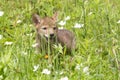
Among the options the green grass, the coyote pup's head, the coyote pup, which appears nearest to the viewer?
the green grass

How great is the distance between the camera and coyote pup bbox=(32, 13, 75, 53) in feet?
24.5

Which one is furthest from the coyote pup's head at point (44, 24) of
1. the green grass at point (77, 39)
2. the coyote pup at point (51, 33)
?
the green grass at point (77, 39)

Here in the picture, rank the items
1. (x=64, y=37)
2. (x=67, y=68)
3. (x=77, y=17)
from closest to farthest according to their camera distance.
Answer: (x=67, y=68)
(x=64, y=37)
(x=77, y=17)

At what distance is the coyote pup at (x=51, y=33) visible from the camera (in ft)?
24.5

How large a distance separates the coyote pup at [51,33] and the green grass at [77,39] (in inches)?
4.9

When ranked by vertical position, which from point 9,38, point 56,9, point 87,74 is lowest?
point 87,74

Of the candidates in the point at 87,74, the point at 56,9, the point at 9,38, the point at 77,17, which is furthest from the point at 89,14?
the point at 87,74

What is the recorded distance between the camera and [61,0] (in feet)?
30.9

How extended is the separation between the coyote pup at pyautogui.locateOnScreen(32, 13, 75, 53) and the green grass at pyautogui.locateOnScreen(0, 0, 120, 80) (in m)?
0.12

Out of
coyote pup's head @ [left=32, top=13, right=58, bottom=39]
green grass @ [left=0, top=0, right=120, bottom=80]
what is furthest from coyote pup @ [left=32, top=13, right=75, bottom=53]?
green grass @ [left=0, top=0, right=120, bottom=80]

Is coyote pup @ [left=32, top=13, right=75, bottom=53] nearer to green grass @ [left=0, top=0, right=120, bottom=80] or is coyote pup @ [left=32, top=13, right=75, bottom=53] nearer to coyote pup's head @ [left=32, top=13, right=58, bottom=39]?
coyote pup's head @ [left=32, top=13, right=58, bottom=39]

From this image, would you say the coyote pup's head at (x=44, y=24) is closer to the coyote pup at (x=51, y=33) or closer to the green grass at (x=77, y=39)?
the coyote pup at (x=51, y=33)

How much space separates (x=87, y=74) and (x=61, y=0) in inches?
163

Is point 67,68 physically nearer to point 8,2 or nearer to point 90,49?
point 90,49
